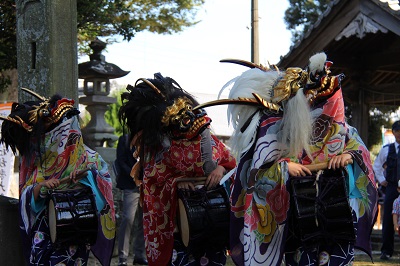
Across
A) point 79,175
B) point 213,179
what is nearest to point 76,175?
point 79,175

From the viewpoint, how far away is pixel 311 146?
5.14 metres

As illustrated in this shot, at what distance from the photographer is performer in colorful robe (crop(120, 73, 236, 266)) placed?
6.00 metres

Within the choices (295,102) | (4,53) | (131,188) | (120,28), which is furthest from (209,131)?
(120,28)

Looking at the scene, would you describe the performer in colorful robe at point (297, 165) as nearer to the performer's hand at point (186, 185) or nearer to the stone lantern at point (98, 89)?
the performer's hand at point (186, 185)

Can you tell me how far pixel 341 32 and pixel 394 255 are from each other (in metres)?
3.36

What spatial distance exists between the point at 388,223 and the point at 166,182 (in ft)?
16.4

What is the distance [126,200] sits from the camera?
927 centimetres

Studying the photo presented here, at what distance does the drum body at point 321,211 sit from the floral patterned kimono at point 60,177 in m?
2.09

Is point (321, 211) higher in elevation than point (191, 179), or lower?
lower

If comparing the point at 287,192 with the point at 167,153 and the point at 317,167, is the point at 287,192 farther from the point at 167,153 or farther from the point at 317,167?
the point at 167,153

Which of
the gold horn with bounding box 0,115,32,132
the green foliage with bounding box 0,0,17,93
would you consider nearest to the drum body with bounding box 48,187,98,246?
the gold horn with bounding box 0,115,32,132

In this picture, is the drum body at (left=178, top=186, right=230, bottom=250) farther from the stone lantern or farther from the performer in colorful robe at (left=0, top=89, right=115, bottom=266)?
the stone lantern

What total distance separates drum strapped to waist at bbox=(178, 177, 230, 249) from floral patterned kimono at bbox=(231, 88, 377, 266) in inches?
19.0

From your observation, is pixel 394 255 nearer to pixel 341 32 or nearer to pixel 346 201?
pixel 341 32
